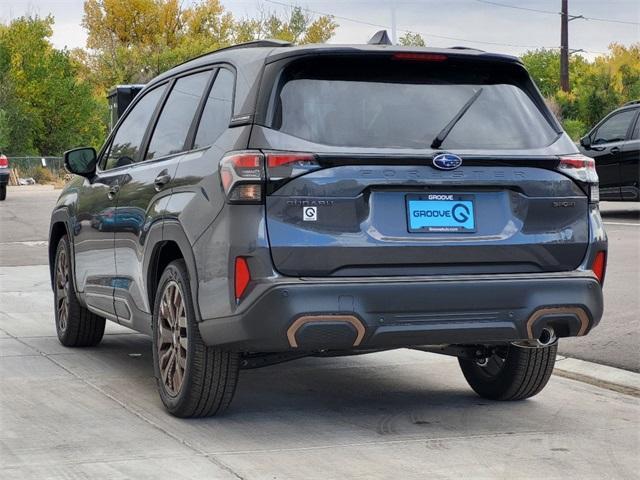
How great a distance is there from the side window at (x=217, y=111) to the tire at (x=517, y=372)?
193 centimetres

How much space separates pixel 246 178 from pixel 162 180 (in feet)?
3.75

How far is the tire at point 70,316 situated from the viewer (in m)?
8.71

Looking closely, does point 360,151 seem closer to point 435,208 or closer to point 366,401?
point 435,208

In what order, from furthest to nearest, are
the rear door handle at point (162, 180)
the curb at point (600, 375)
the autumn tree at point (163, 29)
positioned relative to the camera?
the autumn tree at point (163, 29) < the curb at point (600, 375) < the rear door handle at point (162, 180)

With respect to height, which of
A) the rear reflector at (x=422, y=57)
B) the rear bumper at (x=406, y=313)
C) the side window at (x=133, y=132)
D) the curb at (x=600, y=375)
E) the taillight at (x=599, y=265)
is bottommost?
the curb at (x=600, y=375)

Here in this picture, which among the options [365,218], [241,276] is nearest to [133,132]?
[241,276]

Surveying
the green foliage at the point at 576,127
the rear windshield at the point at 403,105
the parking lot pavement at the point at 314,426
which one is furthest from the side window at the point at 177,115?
the green foliage at the point at 576,127

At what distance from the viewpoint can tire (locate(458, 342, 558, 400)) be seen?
22.3ft

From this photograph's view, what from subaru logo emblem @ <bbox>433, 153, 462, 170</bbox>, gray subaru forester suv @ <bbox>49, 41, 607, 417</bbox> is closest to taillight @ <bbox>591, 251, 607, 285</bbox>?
gray subaru forester suv @ <bbox>49, 41, 607, 417</bbox>

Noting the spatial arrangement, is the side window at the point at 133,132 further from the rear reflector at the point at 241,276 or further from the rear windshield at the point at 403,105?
the rear reflector at the point at 241,276

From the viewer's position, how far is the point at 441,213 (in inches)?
231

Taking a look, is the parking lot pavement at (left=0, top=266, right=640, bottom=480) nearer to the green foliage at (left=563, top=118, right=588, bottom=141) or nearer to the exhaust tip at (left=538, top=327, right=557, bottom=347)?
the exhaust tip at (left=538, top=327, right=557, bottom=347)

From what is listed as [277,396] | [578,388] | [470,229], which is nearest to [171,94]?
[277,396]

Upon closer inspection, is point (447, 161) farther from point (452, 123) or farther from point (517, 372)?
point (517, 372)
